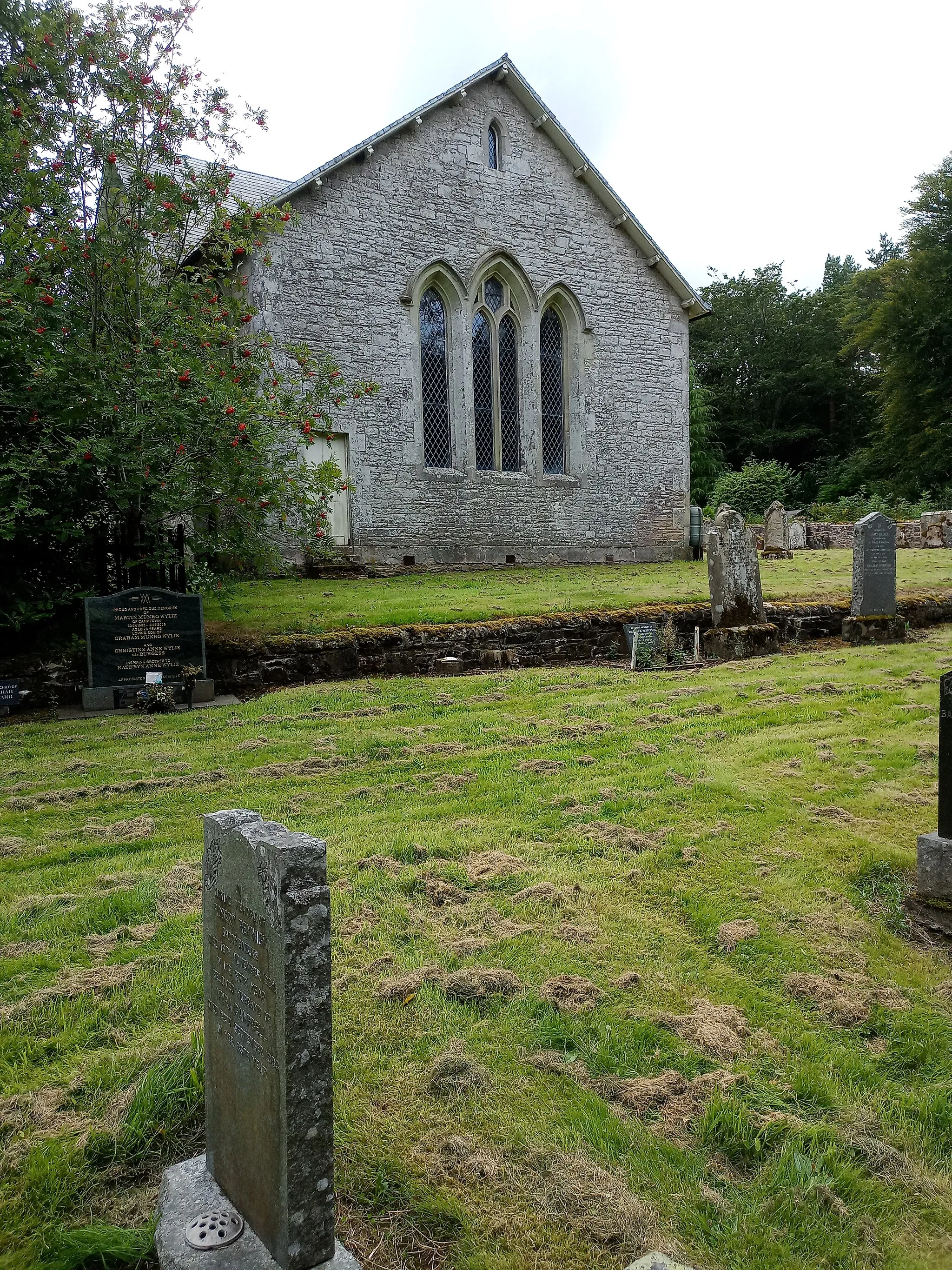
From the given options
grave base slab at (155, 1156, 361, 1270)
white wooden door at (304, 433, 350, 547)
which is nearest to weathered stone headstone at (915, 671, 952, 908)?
grave base slab at (155, 1156, 361, 1270)

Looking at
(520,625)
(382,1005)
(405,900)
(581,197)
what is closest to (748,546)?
(520,625)

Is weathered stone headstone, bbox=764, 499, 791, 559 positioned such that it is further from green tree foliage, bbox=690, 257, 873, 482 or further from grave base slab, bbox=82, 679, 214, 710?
green tree foliage, bbox=690, 257, 873, 482

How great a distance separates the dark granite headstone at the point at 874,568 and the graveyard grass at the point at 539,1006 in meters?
5.59

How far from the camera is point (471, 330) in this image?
18.1 meters

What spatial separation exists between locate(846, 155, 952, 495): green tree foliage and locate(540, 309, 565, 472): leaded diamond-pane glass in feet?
63.5

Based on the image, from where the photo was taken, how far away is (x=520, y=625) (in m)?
10.3

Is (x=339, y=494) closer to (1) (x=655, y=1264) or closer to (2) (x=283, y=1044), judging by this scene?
(2) (x=283, y=1044)

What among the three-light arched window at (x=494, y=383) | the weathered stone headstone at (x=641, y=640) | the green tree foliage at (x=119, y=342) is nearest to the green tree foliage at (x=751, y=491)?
the three-light arched window at (x=494, y=383)

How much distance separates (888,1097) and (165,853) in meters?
3.58

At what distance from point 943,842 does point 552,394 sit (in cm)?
1727

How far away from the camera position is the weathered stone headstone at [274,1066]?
1.84 m

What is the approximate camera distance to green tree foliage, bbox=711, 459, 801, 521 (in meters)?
33.4

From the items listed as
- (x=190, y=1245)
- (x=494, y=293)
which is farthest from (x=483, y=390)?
(x=190, y=1245)

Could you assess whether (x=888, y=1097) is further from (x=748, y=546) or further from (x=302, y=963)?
(x=748, y=546)
